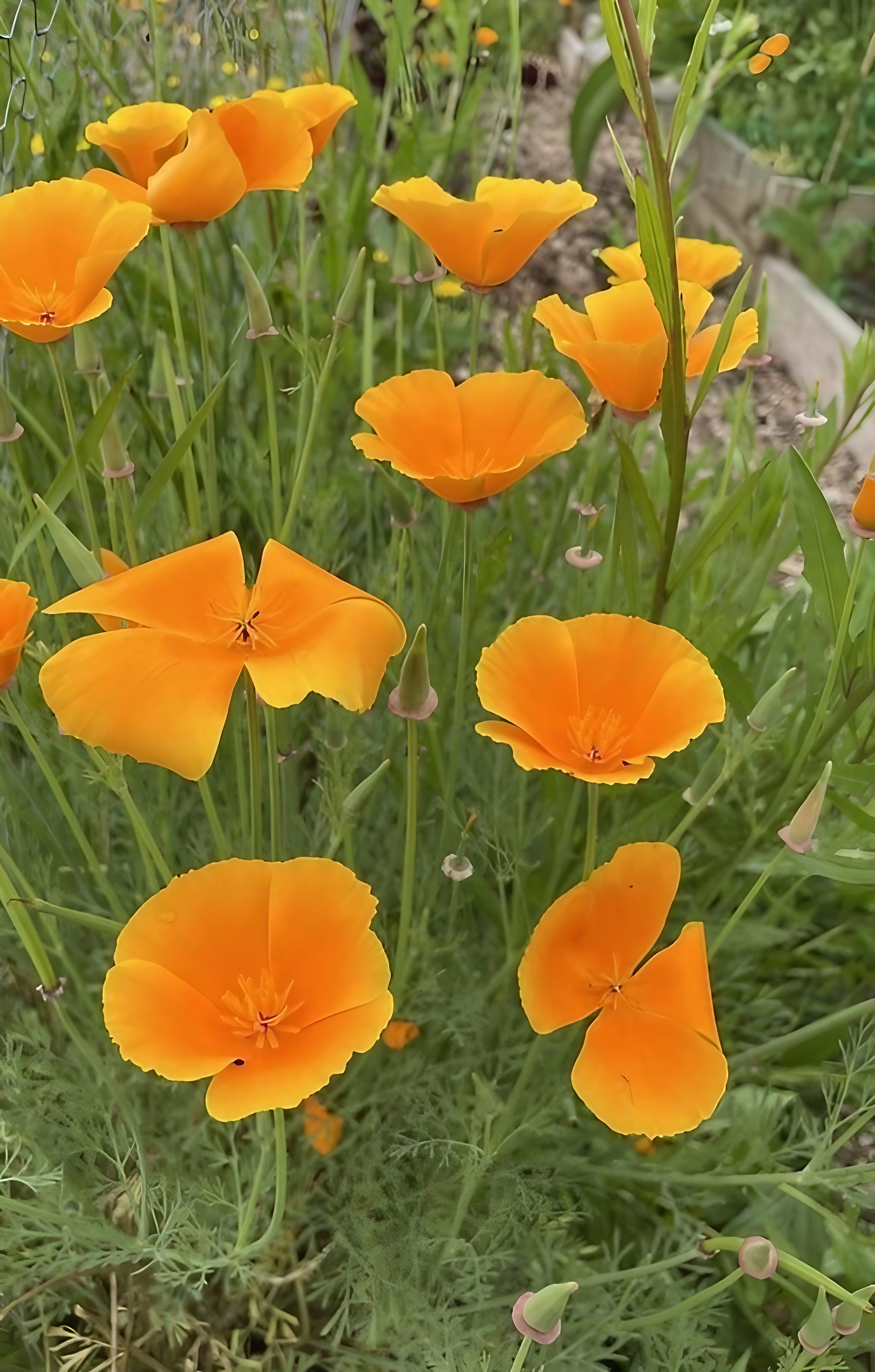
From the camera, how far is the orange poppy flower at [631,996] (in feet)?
1.41

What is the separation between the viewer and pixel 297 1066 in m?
0.38

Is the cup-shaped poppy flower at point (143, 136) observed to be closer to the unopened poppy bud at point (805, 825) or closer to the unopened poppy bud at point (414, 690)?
the unopened poppy bud at point (414, 690)

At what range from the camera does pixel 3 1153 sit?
0.63 meters

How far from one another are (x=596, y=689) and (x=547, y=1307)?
10.0 inches

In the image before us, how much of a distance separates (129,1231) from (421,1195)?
7.4 inches

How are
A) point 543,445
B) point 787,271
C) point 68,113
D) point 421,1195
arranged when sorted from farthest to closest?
point 787,271 < point 68,113 < point 421,1195 < point 543,445

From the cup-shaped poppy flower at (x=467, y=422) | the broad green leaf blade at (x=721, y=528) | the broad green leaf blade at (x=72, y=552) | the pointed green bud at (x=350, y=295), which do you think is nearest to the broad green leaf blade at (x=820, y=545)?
the broad green leaf blade at (x=721, y=528)

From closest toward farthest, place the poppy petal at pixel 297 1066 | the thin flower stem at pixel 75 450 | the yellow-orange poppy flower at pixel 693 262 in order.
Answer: the poppy petal at pixel 297 1066 → the thin flower stem at pixel 75 450 → the yellow-orange poppy flower at pixel 693 262

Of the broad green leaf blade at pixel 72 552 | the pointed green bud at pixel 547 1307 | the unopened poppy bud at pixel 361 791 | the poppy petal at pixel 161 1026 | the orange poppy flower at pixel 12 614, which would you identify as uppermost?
the broad green leaf blade at pixel 72 552

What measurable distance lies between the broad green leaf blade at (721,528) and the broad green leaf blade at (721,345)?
62 mm

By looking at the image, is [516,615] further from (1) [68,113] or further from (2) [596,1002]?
(1) [68,113]

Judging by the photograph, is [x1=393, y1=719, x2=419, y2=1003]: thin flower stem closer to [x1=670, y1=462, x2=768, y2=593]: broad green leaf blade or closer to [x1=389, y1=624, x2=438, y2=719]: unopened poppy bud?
[x1=389, y1=624, x2=438, y2=719]: unopened poppy bud

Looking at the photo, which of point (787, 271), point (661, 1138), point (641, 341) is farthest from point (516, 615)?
point (787, 271)

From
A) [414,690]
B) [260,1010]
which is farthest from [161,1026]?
[414,690]
